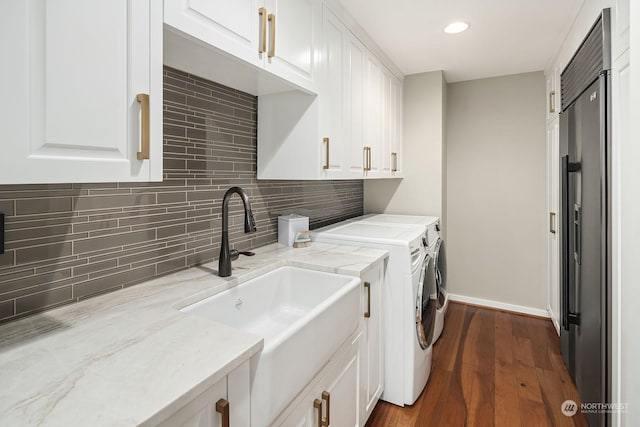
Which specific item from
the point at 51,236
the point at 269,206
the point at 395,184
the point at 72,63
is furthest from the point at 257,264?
Answer: the point at 395,184

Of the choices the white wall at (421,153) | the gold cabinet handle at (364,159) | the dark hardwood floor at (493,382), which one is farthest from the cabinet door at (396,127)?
the dark hardwood floor at (493,382)

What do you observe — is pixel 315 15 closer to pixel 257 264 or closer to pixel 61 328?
pixel 257 264

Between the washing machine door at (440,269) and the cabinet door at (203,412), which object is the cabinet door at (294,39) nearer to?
the cabinet door at (203,412)

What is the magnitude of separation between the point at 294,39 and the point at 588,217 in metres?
1.68

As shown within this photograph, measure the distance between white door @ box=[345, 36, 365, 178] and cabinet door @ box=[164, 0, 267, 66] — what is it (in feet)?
2.89

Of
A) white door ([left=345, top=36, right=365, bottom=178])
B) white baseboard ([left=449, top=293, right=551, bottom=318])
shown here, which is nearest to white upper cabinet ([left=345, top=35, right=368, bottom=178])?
white door ([left=345, top=36, right=365, bottom=178])

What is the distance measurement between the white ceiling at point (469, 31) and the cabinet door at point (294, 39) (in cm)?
42

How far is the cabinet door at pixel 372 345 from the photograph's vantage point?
1.63 meters

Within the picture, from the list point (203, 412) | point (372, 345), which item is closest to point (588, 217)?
point (372, 345)

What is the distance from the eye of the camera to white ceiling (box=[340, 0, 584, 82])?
1992 millimetres

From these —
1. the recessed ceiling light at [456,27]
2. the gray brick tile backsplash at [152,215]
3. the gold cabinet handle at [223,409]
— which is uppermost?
the recessed ceiling light at [456,27]

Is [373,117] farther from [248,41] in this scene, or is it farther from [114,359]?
[114,359]

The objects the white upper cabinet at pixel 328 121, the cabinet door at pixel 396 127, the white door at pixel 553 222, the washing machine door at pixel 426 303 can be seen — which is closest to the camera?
the white upper cabinet at pixel 328 121

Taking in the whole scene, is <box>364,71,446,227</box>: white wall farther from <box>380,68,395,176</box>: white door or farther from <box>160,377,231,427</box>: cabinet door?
<box>160,377,231,427</box>: cabinet door
